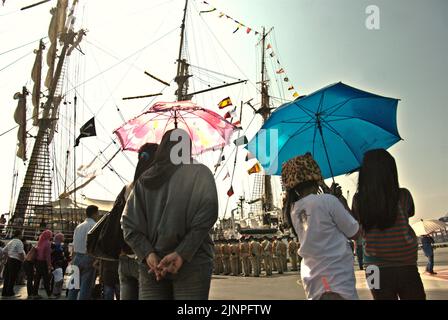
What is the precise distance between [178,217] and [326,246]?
104 centimetres

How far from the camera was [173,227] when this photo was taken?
8.83 ft

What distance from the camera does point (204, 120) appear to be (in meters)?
6.73

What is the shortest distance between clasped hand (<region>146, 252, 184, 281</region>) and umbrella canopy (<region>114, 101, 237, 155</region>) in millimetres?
4136

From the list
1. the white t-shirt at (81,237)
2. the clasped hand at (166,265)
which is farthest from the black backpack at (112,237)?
the white t-shirt at (81,237)

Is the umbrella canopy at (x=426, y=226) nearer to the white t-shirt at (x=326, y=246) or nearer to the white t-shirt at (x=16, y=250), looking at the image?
the white t-shirt at (x=16, y=250)

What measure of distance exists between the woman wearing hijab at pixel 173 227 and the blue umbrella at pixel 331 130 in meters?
2.81

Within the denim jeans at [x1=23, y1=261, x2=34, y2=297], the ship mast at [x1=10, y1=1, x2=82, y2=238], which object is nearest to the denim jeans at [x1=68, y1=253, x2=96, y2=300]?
the denim jeans at [x1=23, y1=261, x2=34, y2=297]

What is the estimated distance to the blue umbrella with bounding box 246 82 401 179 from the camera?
18.3 ft

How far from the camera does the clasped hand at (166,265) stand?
2.56m

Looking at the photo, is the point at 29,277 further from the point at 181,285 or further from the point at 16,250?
the point at 181,285

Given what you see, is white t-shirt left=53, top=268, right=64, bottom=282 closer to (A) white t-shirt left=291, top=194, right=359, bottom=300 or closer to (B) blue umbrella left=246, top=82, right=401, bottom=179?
(B) blue umbrella left=246, top=82, right=401, bottom=179

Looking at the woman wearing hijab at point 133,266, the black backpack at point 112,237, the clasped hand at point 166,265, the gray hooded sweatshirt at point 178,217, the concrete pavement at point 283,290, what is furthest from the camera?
the concrete pavement at point 283,290
